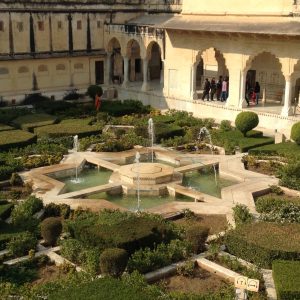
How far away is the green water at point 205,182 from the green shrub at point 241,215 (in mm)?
2587

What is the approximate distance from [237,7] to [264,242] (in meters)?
17.5

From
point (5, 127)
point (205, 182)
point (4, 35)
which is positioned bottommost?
point (205, 182)

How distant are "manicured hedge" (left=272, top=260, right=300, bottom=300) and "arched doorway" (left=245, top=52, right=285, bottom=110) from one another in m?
17.2

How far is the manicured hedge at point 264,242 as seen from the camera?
11391mm

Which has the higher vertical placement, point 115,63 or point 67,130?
point 115,63

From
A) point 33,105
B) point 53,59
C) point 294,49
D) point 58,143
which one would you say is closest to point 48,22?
point 53,59

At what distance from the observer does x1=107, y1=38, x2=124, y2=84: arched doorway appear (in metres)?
34.5

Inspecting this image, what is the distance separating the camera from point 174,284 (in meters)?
11.0

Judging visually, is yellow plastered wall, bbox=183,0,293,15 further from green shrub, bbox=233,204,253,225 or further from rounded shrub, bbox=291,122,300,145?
green shrub, bbox=233,204,253,225

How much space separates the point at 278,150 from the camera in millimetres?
20469

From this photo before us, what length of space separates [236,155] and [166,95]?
9.97 m


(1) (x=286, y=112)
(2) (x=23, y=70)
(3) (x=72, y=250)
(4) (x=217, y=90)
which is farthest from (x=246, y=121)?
(2) (x=23, y=70)

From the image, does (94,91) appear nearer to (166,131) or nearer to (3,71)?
(3,71)

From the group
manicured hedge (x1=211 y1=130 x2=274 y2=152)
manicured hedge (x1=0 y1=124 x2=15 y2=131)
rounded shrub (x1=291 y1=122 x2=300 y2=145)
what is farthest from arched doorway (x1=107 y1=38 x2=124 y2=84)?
rounded shrub (x1=291 y1=122 x2=300 y2=145)
